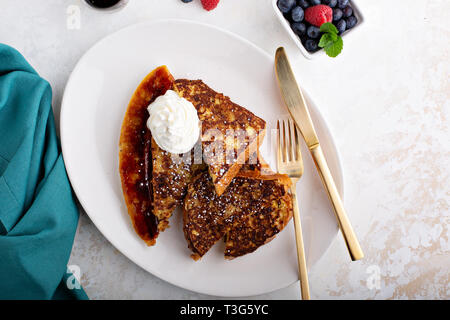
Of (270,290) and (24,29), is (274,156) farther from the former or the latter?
(24,29)

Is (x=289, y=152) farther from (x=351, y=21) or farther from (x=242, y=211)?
(x=351, y=21)

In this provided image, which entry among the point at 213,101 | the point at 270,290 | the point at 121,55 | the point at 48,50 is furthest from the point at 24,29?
the point at 270,290

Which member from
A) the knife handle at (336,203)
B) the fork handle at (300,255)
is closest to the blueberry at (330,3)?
the knife handle at (336,203)

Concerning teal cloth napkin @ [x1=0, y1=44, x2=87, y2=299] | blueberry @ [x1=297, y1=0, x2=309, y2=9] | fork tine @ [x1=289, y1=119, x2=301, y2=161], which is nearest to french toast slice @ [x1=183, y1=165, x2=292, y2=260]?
fork tine @ [x1=289, y1=119, x2=301, y2=161]

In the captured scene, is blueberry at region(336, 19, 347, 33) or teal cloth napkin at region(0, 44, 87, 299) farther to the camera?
blueberry at region(336, 19, 347, 33)

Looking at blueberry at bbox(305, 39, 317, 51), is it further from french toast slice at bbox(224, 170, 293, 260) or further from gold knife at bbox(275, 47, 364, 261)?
french toast slice at bbox(224, 170, 293, 260)

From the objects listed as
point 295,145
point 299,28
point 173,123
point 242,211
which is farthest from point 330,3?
point 242,211
